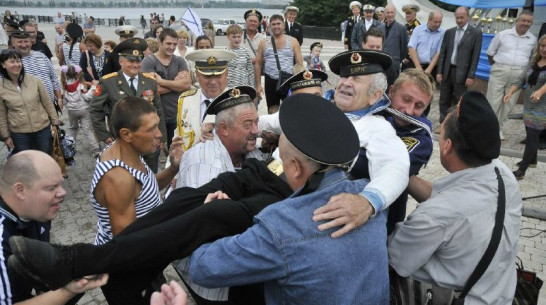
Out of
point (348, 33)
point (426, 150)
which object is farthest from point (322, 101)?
point (348, 33)

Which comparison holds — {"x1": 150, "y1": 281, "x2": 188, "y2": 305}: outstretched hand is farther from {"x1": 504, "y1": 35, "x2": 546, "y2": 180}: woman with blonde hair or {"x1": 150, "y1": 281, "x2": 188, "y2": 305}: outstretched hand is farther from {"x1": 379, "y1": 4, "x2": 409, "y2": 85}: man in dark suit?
{"x1": 379, "y1": 4, "x2": 409, "y2": 85}: man in dark suit

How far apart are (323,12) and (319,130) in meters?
36.6

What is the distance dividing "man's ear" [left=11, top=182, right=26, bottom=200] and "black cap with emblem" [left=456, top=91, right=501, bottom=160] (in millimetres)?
2351

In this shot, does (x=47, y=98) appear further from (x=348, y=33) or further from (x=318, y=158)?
(x=348, y=33)

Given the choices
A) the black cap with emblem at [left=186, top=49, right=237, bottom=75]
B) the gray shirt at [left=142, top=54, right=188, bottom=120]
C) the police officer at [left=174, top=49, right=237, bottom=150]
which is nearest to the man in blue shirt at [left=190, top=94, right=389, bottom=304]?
the police officer at [left=174, top=49, right=237, bottom=150]

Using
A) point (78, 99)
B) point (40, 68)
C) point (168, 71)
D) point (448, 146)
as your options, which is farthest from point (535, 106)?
point (40, 68)

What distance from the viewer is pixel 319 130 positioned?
1.51 metres

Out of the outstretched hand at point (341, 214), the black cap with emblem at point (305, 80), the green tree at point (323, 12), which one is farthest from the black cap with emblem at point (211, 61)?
the green tree at point (323, 12)

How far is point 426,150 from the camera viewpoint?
2.43 metres

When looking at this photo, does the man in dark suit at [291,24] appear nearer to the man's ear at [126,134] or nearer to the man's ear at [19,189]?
the man's ear at [126,134]

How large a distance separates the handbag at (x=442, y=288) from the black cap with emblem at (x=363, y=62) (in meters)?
1.01

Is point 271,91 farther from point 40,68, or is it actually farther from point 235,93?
point 235,93

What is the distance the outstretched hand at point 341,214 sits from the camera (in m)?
1.41

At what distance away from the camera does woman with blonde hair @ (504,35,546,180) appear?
19.2 feet
